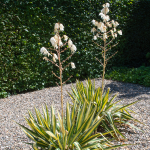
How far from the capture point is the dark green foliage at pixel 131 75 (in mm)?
6214

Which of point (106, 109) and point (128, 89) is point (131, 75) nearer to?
A: point (128, 89)

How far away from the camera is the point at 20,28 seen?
5.01 meters

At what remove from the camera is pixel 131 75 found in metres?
6.61

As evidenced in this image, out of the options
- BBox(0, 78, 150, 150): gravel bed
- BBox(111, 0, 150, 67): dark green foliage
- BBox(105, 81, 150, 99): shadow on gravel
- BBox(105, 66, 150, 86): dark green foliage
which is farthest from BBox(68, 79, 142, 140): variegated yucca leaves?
BBox(111, 0, 150, 67): dark green foliage

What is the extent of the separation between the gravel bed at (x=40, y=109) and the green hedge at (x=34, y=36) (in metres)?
0.46

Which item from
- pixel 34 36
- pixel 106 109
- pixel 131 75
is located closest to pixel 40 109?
pixel 106 109

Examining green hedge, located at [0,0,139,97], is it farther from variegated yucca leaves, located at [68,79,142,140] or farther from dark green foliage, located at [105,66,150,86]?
variegated yucca leaves, located at [68,79,142,140]

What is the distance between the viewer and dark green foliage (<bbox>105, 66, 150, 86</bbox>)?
20.4 feet

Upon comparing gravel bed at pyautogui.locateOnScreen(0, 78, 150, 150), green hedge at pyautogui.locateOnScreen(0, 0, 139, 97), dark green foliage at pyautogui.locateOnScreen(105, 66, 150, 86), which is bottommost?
gravel bed at pyautogui.locateOnScreen(0, 78, 150, 150)

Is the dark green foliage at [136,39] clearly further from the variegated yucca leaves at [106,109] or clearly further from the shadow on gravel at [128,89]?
the variegated yucca leaves at [106,109]

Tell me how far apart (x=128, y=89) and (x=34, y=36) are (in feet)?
11.0

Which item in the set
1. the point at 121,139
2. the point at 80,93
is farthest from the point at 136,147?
the point at 80,93

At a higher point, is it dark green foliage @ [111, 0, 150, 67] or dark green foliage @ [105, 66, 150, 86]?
dark green foliage @ [111, 0, 150, 67]

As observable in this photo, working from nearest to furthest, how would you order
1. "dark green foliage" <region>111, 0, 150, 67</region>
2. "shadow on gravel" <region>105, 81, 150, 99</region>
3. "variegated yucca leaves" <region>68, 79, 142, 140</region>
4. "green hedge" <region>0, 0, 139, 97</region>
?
"variegated yucca leaves" <region>68, 79, 142, 140</region>, "green hedge" <region>0, 0, 139, 97</region>, "shadow on gravel" <region>105, 81, 150, 99</region>, "dark green foliage" <region>111, 0, 150, 67</region>
